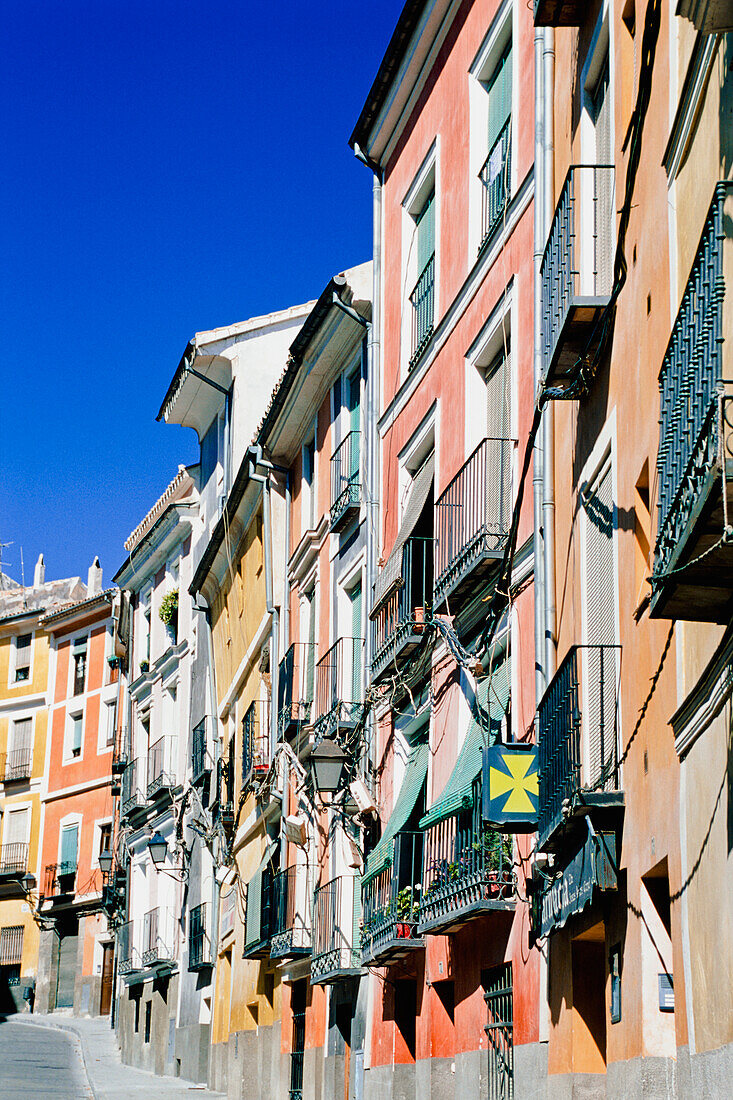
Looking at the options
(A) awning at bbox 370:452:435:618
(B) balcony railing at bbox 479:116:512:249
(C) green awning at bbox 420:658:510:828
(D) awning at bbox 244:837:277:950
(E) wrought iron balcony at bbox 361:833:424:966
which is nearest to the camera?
(C) green awning at bbox 420:658:510:828

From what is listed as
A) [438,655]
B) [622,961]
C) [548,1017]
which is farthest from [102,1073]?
[622,961]

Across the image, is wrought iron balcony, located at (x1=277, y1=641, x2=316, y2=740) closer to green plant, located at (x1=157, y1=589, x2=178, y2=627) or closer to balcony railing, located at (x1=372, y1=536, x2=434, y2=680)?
balcony railing, located at (x1=372, y1=536, x2=434, y2=680)

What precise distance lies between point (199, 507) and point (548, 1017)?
25.2 metres

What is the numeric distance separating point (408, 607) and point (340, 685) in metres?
5.01

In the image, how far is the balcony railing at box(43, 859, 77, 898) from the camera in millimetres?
53531

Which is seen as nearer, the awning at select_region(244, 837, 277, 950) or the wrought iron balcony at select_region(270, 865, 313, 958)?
the wrought iron balcony at select_region(270, 865, 313, 958)

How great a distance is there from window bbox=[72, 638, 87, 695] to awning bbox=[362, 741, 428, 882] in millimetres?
39544

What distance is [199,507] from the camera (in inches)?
1412

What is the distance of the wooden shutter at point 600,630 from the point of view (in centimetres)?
1059

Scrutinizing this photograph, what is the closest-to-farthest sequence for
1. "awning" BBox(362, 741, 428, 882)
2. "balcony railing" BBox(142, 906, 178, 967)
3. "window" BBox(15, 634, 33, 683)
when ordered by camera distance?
"awning" BBox(362, 741, 428, 882) < "balcony railing" BBox(142, 906, 178, 967) < "window" BBox(15, 634, 33, 683)

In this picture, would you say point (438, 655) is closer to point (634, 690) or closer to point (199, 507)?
point (634, 690)

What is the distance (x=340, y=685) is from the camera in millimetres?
21016

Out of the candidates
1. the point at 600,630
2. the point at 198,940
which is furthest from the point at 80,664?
the point at 600,630

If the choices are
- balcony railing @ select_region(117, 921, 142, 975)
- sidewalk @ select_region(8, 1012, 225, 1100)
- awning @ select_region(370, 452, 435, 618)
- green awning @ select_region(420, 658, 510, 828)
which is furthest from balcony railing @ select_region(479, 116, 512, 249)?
balcony railing @ select_region(117, 921, 142, 975)
